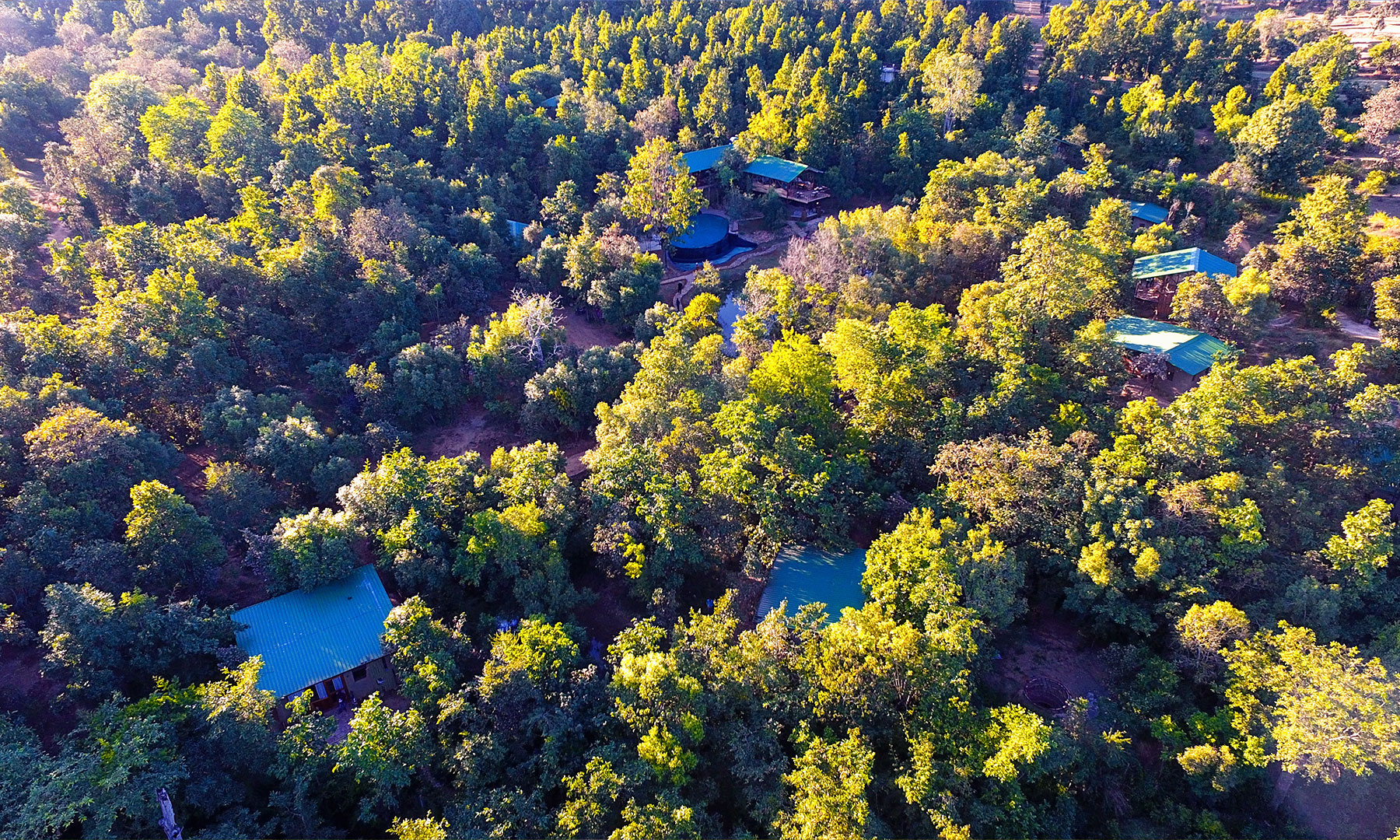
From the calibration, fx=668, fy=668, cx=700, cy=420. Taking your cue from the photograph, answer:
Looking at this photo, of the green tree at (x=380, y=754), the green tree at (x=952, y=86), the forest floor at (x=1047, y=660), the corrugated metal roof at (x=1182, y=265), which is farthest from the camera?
the green tree at (x=952, y=86)

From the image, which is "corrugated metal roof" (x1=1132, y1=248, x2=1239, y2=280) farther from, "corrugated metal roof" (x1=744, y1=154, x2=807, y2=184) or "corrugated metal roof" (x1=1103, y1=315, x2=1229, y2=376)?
"corrugated metal roof" (x1=744, y1=154, x2=807, y2=184)

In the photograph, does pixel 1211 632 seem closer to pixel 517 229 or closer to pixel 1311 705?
pixel 1311 705

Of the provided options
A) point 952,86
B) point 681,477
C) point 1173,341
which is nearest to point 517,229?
point 681,477

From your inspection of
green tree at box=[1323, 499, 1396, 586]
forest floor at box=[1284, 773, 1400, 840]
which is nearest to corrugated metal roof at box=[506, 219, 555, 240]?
green tree at box=[1323, 499, 1396, 586]

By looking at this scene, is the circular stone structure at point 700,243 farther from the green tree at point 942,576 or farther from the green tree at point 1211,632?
the green tree at point 1211,632

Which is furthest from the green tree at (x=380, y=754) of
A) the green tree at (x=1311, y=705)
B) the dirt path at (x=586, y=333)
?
the dirt path at (x=586, y=333)

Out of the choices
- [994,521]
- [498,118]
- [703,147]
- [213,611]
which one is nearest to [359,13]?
[498,118]

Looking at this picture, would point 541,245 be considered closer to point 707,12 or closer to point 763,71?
point 763,71
